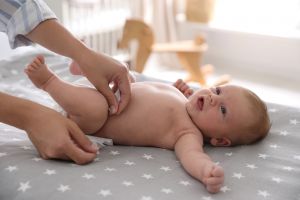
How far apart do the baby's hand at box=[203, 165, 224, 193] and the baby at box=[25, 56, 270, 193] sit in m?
0.12

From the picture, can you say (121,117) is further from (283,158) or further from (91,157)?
(283,158)

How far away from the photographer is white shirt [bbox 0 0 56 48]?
3.20 feet

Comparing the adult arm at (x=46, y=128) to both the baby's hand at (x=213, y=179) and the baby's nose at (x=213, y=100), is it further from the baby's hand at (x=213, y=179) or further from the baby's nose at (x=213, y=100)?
the baby's nose at (x=213, y=100)

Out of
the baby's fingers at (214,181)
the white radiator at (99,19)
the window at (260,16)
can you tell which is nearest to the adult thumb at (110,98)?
the baby's fingers at (214,181)

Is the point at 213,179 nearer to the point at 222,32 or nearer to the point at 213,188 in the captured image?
the point at 213,188

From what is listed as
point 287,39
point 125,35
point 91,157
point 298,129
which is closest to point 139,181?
point 91,157

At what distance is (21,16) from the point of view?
3.26 feet

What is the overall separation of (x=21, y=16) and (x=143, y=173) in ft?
1.61

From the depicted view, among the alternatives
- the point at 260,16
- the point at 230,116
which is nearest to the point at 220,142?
the point at 230,116

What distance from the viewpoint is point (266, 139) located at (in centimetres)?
109

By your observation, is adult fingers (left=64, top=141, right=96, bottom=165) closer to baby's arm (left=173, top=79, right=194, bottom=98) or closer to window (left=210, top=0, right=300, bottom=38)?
baby's arm (left=173, top=79, right=194, bottom=98)

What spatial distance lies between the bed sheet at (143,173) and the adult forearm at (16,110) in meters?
0.09

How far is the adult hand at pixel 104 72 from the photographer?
37.6 inches

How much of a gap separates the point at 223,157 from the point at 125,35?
1557 mm
